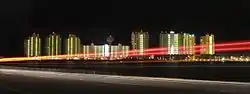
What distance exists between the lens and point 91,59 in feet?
297

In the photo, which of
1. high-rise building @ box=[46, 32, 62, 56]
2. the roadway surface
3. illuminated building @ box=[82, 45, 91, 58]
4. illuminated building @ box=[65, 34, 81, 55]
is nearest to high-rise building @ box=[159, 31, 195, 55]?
illuminated building @ box=[82, 45, 91, 58]

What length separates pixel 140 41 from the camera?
89062 mm

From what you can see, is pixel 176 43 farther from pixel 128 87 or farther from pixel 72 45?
pixel 128 87

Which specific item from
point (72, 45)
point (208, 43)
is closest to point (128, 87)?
point (208, 43)

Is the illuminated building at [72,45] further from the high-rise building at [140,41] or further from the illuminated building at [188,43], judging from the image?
the illuminated building at [188,43]

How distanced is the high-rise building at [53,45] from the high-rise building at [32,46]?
221cm

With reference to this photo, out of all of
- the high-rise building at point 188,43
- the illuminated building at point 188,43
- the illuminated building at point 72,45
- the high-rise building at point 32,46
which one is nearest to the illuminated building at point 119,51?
the illuminated building at point 188,43

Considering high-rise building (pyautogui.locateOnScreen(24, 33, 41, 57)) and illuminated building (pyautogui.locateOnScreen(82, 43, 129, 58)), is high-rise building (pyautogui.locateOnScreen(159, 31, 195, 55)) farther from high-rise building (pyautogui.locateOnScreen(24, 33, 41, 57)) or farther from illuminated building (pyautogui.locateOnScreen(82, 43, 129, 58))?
high-rise building (pyautogui.locateOnScreen(24, 33, 41, 57))

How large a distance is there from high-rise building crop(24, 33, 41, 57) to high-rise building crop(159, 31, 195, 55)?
1446 inches

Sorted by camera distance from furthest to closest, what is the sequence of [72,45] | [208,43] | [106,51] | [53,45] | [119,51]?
[53,45]
[72,45]
[106,51]
[119,51]
[208,43]

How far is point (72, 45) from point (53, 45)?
659 centimetres

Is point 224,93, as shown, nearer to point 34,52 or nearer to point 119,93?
point 119,93

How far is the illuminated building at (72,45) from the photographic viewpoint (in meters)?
102

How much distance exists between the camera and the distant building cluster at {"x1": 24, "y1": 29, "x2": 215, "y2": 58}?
72.9m
